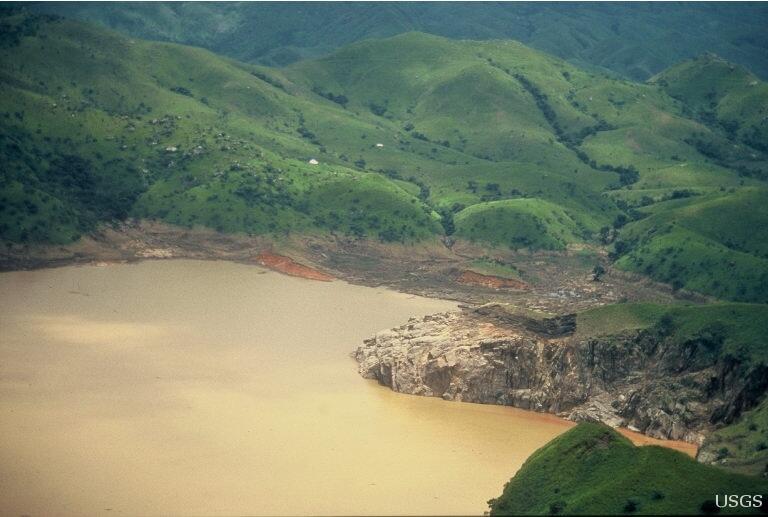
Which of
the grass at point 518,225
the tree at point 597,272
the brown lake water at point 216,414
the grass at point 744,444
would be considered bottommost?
the brown lake water at point 216,414

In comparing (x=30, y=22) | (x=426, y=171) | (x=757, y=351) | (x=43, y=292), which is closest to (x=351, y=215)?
(x=426, y=171)

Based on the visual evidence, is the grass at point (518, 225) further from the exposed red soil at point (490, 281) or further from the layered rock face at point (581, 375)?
the layered rock face at point (581, 375)

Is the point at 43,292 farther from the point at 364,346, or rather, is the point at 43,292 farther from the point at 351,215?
the point at 351,215

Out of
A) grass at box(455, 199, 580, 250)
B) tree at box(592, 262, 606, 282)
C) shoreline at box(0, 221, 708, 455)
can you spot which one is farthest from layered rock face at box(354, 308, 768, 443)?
grass at box(455, 199, 580, 250)

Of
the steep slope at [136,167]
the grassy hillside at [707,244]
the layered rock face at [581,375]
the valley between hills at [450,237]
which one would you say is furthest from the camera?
the steep slope at [136,167]

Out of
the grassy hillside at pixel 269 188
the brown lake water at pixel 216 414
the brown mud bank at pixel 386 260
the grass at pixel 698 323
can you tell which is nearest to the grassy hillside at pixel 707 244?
the grassy hillside at pixel 269 188

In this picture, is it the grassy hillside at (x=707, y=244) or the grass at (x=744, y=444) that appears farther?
the grassy hillside at (x=707, y=244)

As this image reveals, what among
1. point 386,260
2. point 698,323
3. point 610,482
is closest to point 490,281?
point 386,260
